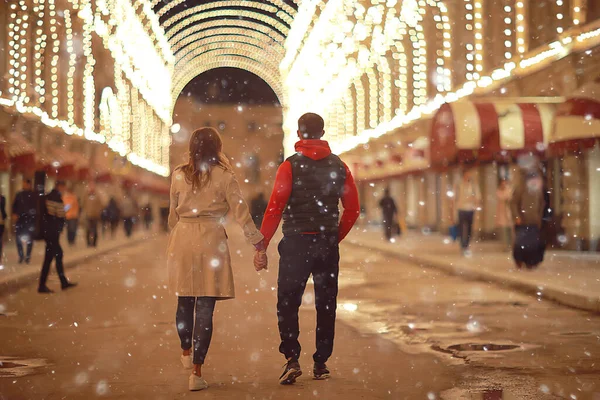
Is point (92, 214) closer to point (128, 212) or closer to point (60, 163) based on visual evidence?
point (60, 163)

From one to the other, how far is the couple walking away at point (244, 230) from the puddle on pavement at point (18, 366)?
50.4 inches

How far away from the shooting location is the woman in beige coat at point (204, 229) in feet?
24.6

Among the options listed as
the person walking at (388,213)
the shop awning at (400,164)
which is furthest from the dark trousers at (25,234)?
the shop awning at (400,164)

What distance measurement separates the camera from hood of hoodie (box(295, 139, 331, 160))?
7633 mm

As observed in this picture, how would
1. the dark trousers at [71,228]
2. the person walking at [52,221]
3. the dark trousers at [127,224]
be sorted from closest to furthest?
the person walking at [52,221], the dark trousers at [71,228], the dark trousers at [127,224]

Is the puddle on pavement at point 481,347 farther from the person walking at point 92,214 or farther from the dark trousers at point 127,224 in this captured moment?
the dark trousers at point 127,224

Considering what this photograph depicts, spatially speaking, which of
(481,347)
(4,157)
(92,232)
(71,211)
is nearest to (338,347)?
(481,347)

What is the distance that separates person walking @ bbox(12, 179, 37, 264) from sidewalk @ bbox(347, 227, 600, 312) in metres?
A: 7.89

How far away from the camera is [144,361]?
8.59m

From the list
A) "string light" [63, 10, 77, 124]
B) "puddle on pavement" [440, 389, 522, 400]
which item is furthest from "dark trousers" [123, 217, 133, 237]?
"puddle on pavement" [440, 389, 522, 400]

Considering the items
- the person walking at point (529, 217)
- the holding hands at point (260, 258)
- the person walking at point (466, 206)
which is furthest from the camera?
the person walking at point (466, 206)

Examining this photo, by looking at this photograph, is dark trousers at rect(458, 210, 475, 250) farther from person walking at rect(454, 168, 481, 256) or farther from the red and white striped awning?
the red and white striped awning

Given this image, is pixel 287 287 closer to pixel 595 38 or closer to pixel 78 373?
pixel 78 373

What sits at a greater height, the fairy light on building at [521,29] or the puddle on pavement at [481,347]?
the fairy light on building at [521,29]
